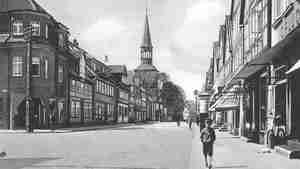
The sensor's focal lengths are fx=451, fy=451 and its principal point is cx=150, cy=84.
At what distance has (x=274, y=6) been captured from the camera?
61.8 ft

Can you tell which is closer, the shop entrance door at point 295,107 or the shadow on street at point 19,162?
the shadow on street at point 19,162

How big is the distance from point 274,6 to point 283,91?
3.76 meters

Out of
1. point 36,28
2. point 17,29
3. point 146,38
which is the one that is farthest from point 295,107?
point 146,38

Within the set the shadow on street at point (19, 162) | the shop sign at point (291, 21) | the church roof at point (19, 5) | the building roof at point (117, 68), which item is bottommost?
the shadow on street at point (19, 162)

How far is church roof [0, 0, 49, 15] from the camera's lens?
42750 mm

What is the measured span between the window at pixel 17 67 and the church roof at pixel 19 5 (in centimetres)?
481

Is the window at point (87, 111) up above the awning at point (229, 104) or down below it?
below

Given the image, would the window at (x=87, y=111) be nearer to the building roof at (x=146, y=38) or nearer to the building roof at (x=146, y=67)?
the building roof at (x=146, y=67)

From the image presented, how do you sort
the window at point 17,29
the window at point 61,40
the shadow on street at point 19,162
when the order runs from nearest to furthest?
the shadow on street at point 19,162 → the window at point 17,29 → the window at point 61,40

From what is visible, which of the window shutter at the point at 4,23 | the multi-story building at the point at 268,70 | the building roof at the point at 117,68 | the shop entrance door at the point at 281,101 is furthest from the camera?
the building roof at the point at 117,68

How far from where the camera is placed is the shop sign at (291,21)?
43.4ft

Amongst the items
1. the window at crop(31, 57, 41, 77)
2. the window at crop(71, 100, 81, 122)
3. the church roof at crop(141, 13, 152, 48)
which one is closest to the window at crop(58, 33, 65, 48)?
the window at crop(31, 57, 41, 77)

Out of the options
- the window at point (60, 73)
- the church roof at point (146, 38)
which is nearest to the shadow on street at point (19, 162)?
the window at point (60, 73)

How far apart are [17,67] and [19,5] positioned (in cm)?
604
